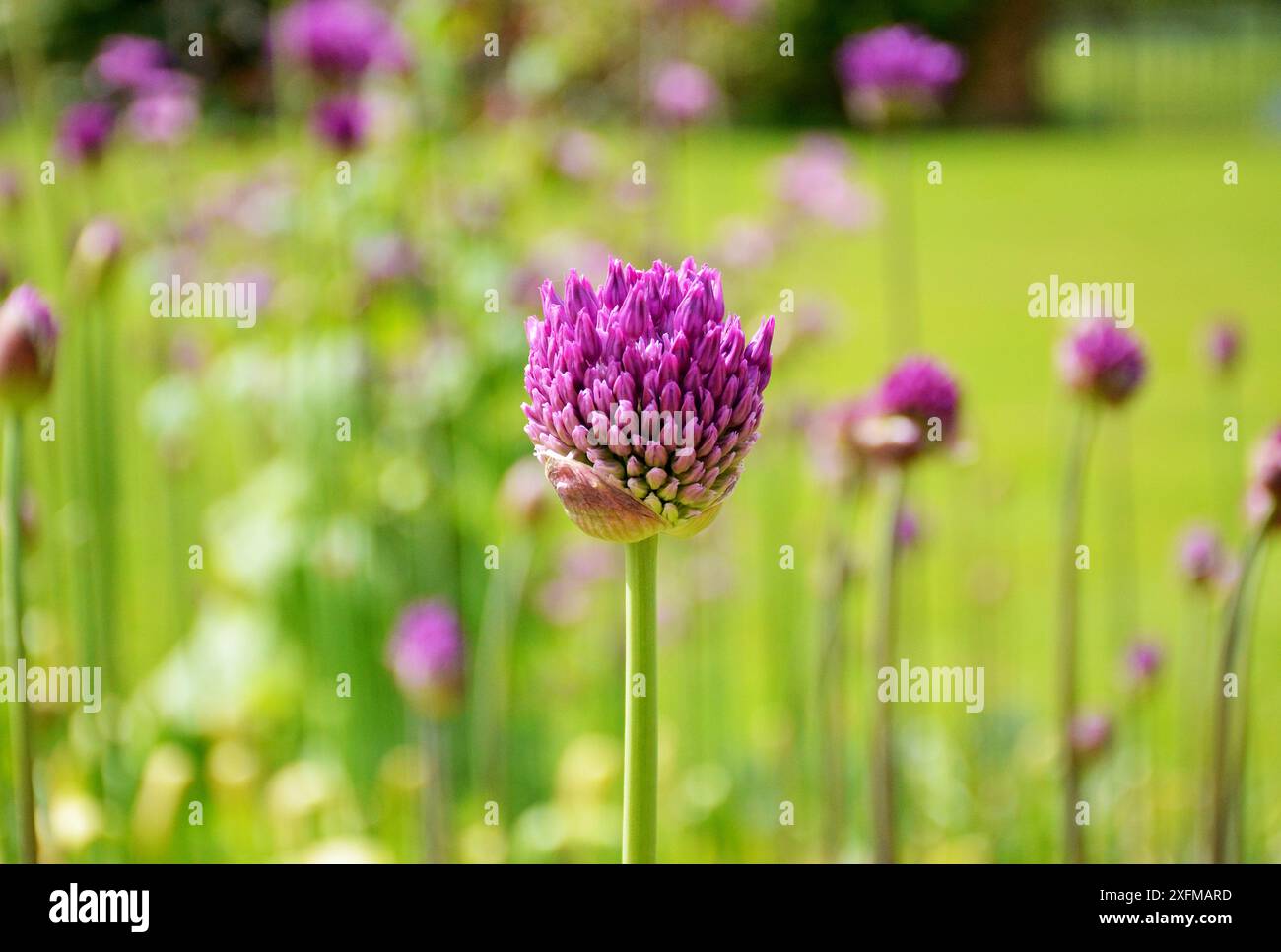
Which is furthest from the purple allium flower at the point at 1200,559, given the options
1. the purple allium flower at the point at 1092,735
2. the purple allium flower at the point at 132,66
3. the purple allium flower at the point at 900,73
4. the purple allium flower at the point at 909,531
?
the purple allium flower at the point at 132,66

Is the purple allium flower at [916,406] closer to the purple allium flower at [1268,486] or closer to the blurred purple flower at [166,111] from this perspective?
the purple allium flower at [1268,486]

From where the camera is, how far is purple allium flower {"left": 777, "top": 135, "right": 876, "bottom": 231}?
2207 millimetres

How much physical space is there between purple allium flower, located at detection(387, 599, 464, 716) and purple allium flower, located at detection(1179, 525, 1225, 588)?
70 centimetres

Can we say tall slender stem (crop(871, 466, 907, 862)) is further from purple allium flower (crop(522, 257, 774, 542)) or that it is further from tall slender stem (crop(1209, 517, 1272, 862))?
purple allium flower (crop(522, 257, 774, 542))

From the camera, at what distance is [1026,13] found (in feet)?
35.8

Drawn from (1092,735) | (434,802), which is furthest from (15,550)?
(1092,735)

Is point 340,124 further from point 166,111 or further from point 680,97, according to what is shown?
point 680,97

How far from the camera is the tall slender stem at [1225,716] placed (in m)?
0.98

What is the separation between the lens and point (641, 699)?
26.4 inches

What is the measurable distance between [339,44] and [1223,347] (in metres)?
1.11

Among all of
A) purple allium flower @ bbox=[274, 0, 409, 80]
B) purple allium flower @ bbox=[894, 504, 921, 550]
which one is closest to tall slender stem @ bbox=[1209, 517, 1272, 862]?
purple allium flower @ bbox=[894, 504, 921, 550]

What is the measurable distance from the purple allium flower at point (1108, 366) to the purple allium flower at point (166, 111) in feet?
3.88
